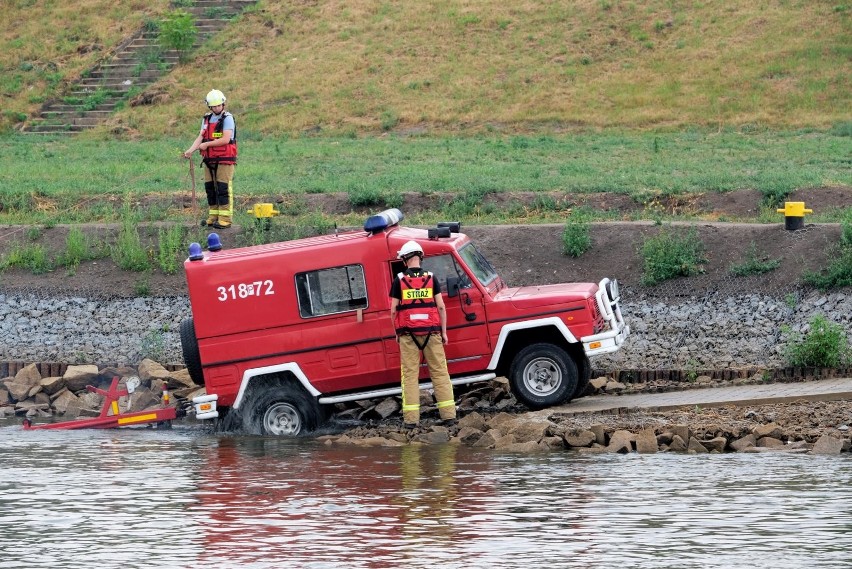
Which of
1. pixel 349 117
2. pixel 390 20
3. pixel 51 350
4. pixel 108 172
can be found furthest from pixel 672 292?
pixel 390 20

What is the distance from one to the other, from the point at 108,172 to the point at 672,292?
49.8 ft

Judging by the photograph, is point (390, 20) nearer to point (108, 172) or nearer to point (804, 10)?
point (804, 10)

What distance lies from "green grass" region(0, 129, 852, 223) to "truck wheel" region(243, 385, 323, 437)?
8.26m

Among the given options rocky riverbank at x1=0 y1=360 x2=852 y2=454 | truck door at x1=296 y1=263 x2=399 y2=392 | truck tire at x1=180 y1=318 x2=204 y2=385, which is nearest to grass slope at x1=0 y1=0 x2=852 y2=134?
rocky riverbank at x1=0 y1=360 x2=852 y2=454

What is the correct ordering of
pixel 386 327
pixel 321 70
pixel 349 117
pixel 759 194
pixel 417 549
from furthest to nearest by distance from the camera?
pixel 321 70 < pixel 349 117 < pixel 759 194 < pixel 386 327 < pixel 417 549

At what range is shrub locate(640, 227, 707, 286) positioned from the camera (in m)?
20.3

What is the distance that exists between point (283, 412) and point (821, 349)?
6.35 m

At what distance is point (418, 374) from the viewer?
1573 cm

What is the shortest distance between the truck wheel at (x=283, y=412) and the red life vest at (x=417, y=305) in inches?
68.1

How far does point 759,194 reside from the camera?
24234 mm

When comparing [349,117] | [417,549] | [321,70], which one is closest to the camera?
[417,549]

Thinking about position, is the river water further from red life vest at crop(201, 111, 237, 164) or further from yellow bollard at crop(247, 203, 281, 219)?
yellow bollard at crop(247, 203, 281, 219)

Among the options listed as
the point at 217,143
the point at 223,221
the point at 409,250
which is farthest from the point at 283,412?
the point at 223,221

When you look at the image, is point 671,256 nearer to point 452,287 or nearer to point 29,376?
point 452,287
